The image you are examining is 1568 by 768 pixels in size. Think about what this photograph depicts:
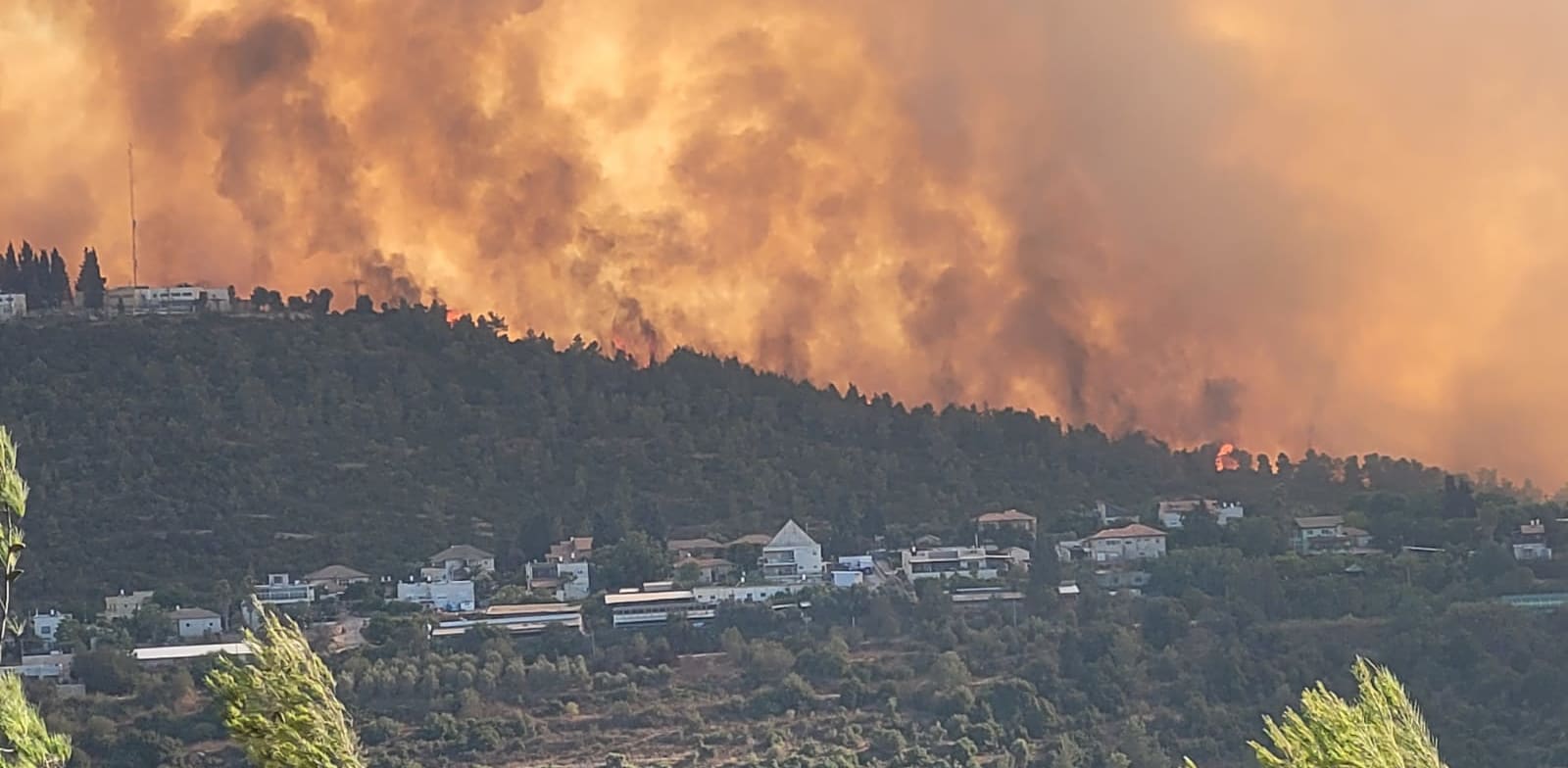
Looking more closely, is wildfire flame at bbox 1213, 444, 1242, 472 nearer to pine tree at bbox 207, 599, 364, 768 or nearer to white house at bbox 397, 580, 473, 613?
white house at bbox 397, 580, 473, 613

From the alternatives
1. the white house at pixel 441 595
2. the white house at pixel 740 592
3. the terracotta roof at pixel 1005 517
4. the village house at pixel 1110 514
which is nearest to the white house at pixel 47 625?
the white house at pixel 441 595

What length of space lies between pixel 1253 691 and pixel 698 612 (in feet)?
25.9

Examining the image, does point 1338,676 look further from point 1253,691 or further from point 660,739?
point 660,739

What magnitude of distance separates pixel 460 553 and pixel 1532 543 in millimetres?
16301

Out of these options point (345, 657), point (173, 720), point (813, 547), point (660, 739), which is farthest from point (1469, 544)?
point (173, 720)

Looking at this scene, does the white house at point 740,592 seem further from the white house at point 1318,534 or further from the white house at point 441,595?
the white house at point 1318,534

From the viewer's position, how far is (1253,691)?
3288 cm

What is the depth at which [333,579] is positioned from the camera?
37.1 metres

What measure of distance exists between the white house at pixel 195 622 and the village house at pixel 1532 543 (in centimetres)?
1902

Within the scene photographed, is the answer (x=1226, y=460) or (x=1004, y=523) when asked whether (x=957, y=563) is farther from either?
(x=1226, y=460)

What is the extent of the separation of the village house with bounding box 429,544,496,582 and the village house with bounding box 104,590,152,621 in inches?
168

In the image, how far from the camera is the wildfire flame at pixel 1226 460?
44688mm

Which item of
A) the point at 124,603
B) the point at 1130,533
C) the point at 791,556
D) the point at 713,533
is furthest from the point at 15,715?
the point at 1130,533

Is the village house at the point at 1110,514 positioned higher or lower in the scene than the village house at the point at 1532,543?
higher
